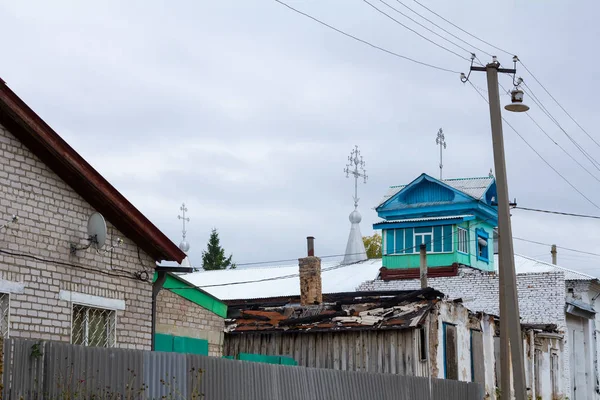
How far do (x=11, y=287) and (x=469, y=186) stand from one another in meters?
29.0

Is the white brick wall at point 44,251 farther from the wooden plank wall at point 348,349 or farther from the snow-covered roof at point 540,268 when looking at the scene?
the snow-covered roof at point 540,268

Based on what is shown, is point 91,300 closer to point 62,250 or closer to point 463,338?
point 62,250

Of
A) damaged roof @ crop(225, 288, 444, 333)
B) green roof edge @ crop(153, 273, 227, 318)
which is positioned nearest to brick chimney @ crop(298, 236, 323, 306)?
damaged roof @ crop(225, 288, 444, 333)

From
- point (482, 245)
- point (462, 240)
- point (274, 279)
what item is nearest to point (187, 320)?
point (274, 279)

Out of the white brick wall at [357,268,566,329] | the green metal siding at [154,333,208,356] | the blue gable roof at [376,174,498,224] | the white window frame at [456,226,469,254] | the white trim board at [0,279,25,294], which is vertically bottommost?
the green metal siding at [154,333,208,356]

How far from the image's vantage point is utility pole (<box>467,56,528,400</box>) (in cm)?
1755

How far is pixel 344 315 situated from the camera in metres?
24.1

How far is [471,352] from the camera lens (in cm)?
2561

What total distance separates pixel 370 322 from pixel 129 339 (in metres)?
8.80

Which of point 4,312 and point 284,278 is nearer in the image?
point 4,312

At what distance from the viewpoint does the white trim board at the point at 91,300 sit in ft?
46.3

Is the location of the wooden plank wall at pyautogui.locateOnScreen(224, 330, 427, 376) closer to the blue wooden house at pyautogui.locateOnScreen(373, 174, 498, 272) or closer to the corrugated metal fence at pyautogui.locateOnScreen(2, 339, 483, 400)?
the corrugated metal fence at pyautogui.locateOnScreen(2, 339, 483, 400)

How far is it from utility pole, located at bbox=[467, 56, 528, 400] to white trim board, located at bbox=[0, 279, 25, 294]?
28.7 ft

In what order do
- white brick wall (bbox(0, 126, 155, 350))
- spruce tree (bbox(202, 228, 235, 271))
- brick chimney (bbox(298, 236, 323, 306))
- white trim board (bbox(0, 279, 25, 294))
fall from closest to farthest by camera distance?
white trim board (bbox(0, 279, 25, 294)), white brick wall (bbox(0, 126, 155, 350)), brick chimney (bbox(298, 236, 323, 306)), spruce tree (bbox(202, 228, 235, 271))
